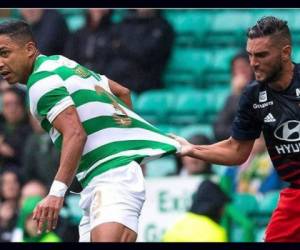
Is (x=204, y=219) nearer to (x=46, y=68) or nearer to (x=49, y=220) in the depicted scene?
(x=46, y=68)

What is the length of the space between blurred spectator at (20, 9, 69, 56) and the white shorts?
223 inches

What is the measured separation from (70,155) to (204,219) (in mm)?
3333

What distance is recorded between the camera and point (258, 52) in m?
6.91

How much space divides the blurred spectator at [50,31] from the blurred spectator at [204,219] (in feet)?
8.02

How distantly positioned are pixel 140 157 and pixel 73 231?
171 inches

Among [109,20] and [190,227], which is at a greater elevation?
[109,20]

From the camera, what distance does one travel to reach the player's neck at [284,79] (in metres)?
7.05

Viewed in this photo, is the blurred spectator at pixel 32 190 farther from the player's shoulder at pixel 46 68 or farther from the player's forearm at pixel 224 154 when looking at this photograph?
the player's shoulder at pixel 46 68

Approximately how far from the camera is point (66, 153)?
6.80 meters

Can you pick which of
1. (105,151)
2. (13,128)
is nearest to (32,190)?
(13,128)

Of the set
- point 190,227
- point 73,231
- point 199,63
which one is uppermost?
point 199,63
